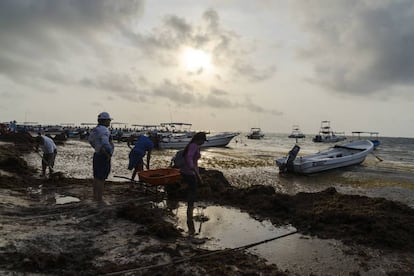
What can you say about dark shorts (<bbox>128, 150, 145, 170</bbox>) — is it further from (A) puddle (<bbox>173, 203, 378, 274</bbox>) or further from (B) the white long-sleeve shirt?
(B) the white long-sleeve shirt

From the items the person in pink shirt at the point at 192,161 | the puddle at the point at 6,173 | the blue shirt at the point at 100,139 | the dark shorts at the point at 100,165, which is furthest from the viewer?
the puddle at the point at 6,173

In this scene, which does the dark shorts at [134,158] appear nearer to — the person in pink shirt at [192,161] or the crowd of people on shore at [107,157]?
the crowd of people on shore at [107,157]

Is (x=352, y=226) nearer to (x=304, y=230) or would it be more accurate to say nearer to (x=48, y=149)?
(x=304, y=230)

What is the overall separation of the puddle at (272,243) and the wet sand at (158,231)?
15 centimetres

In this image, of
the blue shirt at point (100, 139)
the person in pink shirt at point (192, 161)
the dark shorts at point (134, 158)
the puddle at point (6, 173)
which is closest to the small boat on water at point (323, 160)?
the dark shorts at point (134, 158)

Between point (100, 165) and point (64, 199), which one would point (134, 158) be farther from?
point (100, 165)

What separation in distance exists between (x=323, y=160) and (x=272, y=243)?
46.9ft

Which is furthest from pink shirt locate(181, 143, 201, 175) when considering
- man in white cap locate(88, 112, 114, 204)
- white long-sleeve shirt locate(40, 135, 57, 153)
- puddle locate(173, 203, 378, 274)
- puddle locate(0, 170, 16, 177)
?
puddle locate(0, 170, 16, 177)

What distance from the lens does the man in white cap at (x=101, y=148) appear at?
312 inches

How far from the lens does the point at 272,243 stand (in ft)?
21.2

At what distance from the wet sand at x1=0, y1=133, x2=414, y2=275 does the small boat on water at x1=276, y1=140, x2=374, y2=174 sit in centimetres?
788

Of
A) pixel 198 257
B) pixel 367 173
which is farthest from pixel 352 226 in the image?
pixel 367 173

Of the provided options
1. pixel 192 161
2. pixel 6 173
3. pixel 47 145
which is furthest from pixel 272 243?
pixel 6 173

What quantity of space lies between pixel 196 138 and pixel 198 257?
3004mm
